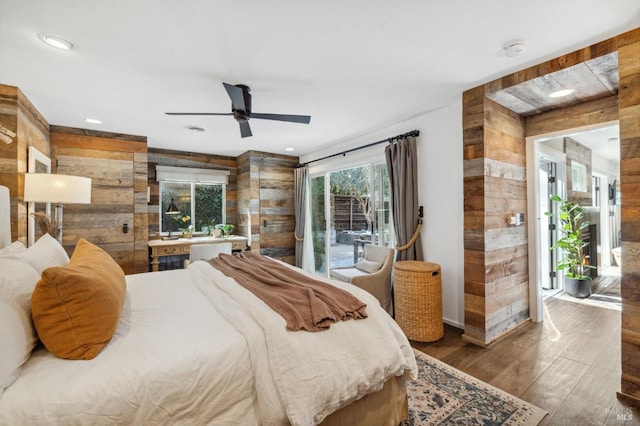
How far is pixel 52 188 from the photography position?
2.54m

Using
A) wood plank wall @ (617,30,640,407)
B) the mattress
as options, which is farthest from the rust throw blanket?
wood plank wall @ (617,30,640,407)

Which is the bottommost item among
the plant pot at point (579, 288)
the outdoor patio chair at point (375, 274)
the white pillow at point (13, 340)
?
the plant pot at point (579, 288)

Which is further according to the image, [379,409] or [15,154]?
[15,154]

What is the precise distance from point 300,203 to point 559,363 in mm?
4112

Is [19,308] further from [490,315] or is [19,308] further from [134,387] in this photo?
[490,315]

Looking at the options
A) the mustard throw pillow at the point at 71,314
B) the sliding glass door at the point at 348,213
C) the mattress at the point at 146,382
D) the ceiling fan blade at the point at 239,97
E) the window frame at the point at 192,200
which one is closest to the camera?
the mattress at the point at 146,382

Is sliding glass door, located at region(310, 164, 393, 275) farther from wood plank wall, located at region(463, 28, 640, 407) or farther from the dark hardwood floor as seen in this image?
wood plank wall, located at region(463, 28, 640, 407)

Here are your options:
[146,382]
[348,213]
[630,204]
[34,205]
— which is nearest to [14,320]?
[146,382]

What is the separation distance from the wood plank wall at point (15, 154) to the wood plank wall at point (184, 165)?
6.71ft

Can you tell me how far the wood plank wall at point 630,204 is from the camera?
1.84m

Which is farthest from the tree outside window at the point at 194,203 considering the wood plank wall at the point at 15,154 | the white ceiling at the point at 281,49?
the wood plank wall at the point at 15,154

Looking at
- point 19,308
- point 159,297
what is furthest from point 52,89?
point 19,308

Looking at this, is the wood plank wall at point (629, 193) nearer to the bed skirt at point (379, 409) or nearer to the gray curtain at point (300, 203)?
the bed skirt at point (379, 409)

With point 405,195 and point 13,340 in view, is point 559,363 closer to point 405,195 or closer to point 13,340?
point 405,195
